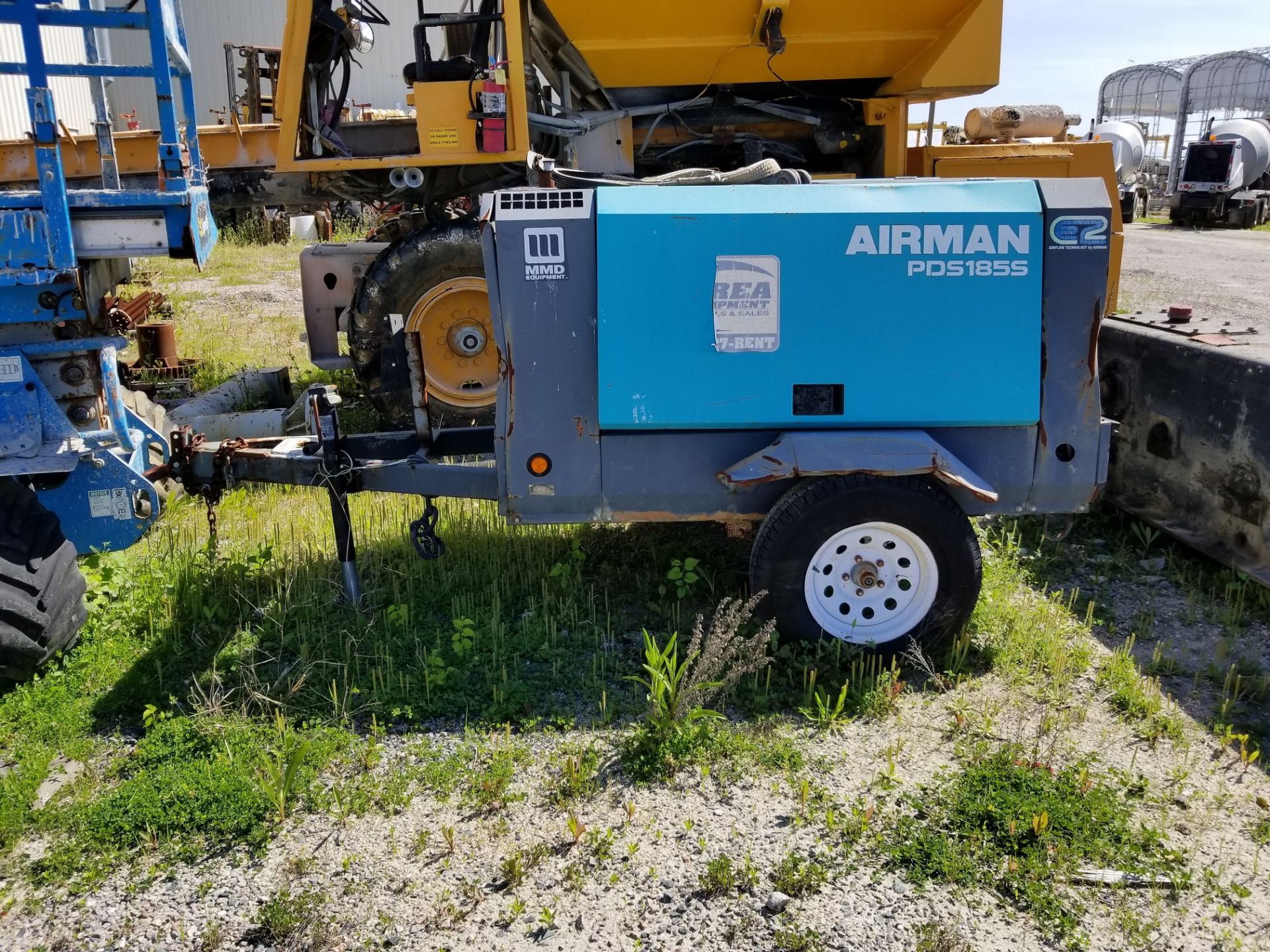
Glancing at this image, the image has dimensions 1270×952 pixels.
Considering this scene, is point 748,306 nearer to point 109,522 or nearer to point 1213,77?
point 109,522

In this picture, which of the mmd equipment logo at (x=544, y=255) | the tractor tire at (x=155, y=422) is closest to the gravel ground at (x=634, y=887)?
the mmd equipment logo at (x=544, y=255)

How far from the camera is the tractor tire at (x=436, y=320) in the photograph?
633 centimetres

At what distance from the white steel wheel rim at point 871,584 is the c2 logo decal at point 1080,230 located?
1.21 meters

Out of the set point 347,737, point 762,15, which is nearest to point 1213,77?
point 762,15

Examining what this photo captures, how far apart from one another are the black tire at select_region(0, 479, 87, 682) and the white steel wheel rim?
2.79 m

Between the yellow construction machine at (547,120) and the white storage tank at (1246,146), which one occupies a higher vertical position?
the white storage tank at (1246,146)

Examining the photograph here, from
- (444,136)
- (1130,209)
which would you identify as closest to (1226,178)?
(1130,209)

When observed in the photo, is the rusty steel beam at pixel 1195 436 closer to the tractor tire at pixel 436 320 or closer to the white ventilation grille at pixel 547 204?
the white ventilation grille at pixel 547 204

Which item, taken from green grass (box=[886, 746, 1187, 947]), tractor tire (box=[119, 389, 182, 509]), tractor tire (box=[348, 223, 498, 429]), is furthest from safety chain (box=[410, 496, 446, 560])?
green grass (box=[886, 746, 1187, 947])

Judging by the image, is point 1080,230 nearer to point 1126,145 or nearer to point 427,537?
point 427,537

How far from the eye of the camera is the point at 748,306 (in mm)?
3703

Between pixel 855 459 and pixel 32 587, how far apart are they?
3004mm

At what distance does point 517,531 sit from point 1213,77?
34677mm

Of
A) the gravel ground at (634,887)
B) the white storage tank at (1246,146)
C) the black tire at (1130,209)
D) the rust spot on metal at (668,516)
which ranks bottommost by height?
the gravel ground at (634,887)
